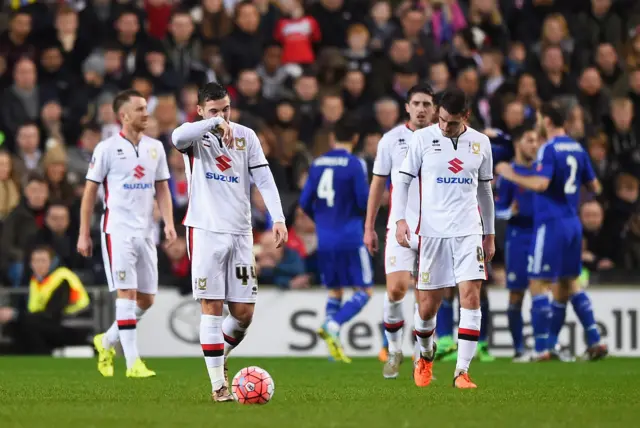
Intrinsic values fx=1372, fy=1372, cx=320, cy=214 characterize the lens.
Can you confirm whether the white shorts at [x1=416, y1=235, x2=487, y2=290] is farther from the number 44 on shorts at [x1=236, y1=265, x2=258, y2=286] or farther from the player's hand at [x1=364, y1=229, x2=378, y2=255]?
the number 44 on shorts at [x1=236, y1=265, x2=258, y2=286]

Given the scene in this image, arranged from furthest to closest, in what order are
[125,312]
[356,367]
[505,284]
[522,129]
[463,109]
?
[505,284], [522,129], [356,367], [125,312], [463,109]

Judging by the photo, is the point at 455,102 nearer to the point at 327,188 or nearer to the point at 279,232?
the point at 279,232

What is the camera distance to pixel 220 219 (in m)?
10.2

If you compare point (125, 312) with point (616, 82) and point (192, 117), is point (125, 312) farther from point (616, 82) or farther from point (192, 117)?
point (616, 82)

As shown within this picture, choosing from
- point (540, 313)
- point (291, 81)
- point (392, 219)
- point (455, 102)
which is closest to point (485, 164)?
point (455, 102)

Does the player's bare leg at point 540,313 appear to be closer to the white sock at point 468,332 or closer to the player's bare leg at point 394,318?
the player's bare leg at point 394,318

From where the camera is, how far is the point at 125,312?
13.2m

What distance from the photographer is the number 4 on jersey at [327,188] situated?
1628cm

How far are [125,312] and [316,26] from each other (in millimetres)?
10642

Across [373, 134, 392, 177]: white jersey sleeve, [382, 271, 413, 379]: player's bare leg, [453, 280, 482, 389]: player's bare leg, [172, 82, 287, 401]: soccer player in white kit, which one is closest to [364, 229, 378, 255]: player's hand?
[382, 271, 413, 379]: player's bare leg

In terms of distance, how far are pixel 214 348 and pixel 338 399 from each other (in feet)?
3.38

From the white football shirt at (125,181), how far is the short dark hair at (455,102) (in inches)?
141

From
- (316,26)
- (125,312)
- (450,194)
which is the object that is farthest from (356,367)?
(316,26)

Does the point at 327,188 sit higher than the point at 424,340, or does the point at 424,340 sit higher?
the point at 327,188
